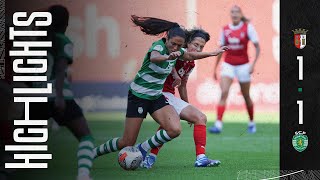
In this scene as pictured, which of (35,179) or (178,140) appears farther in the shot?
(178,140)

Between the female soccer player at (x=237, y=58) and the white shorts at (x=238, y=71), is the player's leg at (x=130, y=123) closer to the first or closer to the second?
the female soccer player at (x=237, y=58)

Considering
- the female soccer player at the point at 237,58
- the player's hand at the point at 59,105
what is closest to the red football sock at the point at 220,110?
the female soccer player at the point at 237,58

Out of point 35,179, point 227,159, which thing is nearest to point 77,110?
point 35,179

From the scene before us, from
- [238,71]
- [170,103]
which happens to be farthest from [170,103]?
[238,71]

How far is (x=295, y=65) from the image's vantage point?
32.0 ft

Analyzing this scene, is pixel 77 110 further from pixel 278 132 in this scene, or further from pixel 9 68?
pixel 278 132

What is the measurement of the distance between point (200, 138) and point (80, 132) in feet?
3.69

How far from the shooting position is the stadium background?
9523mm

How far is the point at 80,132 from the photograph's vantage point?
9.43 m

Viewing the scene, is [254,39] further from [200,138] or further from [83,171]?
[83,171]

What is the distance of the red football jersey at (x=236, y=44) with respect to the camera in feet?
33.1

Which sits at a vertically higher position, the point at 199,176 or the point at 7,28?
the point at 7,28

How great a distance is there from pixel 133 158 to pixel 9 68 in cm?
117

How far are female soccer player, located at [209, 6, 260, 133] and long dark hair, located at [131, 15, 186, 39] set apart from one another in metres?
0.37
